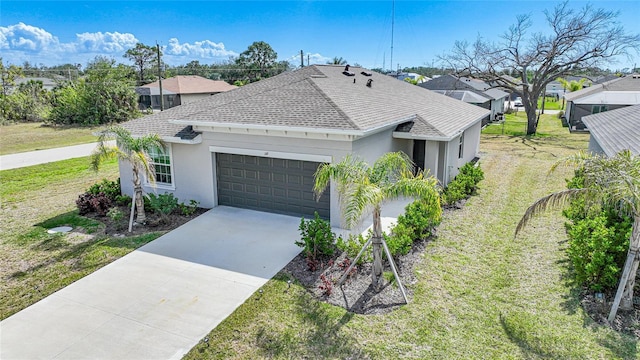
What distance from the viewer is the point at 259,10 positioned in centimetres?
4184

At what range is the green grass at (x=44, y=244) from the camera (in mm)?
8203

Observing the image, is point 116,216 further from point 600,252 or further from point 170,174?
point 600,252

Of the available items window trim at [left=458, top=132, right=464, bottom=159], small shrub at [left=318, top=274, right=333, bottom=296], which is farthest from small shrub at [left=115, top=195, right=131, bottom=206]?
window trim at [left=458, top=132, right=464, bottom=159]

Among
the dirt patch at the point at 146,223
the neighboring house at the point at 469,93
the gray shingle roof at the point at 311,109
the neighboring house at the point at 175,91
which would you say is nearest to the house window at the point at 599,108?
the neighboring house at the point at 469,93

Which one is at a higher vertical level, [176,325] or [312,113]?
[312,113]

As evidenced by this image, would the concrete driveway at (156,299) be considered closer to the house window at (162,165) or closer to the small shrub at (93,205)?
the house window at (162,165)

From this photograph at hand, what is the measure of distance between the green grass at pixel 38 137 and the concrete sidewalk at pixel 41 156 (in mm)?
1336

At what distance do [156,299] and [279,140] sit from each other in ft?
17.7

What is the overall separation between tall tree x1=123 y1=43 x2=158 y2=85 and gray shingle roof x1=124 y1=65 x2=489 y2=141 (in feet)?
169

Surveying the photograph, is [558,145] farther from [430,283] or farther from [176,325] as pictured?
[176,325]

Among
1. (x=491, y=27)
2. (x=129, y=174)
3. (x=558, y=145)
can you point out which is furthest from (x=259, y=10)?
(x=129, y=174)

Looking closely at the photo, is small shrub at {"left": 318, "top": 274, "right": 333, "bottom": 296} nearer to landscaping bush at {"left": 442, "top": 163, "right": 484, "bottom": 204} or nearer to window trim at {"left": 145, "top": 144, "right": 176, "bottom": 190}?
landscaping bush at {"left": 442, "top": 163, "right": 484, "bottom": 204}

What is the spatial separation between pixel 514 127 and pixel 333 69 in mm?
24916

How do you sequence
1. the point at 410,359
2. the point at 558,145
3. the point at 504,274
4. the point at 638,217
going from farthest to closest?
the point at 558,145, the point at 504,274, the point at 638,217, the point at 410,359
